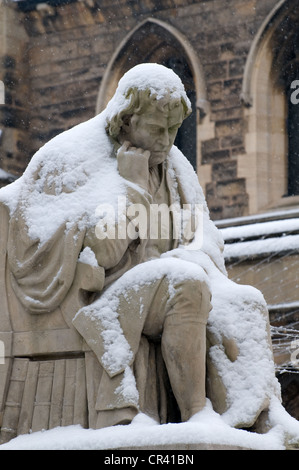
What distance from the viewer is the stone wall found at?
23.3 metres

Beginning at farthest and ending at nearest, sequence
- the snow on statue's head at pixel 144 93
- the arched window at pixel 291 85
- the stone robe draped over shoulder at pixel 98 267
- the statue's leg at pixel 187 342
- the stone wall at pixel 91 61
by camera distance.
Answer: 1. the stone wall at pixel 91 61
2. the arched window at pixel 291 85
3. the snow on statue's head at pixel 144 93
4. the stone robe draped over shoulder at pixel 98 267
5. the statue's leg at pixel 187 342

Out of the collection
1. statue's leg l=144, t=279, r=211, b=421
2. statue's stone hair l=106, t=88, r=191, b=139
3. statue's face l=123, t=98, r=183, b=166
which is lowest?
statue's leg l=144, t=279, r=211, b=421

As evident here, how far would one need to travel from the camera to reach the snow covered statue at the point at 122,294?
28.3ft

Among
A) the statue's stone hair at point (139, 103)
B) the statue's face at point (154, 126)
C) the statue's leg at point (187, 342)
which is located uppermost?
the statue's stone hair at point (139, 103)

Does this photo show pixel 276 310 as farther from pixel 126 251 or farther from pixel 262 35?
pixel 126 251

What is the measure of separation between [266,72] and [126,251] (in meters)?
14.2

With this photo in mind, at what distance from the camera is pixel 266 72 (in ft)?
75.6

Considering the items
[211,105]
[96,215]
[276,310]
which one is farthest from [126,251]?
[211,105]

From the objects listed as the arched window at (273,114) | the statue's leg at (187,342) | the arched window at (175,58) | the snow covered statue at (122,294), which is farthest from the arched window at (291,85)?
the statue's leg at (187,342)

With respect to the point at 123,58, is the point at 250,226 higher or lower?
lower

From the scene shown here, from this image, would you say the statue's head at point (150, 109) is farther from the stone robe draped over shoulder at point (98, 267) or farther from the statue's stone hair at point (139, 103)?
the stone robe draped over shoulder at point (98, 267)

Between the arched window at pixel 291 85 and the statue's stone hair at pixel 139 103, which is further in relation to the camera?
the arched window at pixel 291 85

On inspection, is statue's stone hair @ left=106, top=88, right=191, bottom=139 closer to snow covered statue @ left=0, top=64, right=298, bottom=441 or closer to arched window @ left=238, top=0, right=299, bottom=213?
snow covered statue @ left=0, top=64, right=298, bottom=441

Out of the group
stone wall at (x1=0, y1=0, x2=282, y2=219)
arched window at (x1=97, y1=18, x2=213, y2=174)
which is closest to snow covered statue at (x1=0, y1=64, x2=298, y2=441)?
stone wall at (x1=0, y1=0, x2=282, y2=219)
